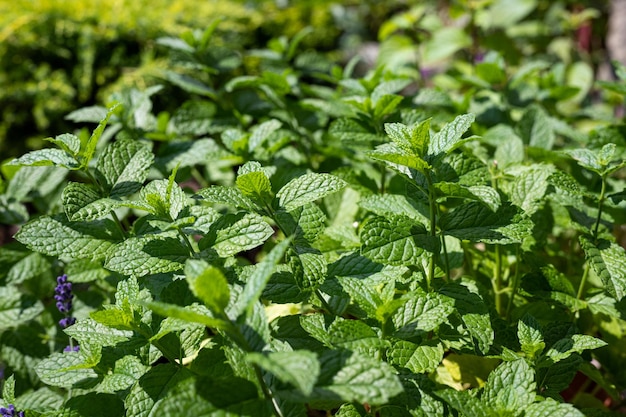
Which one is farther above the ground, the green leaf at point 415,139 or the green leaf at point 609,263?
the green leaf at point 415,139

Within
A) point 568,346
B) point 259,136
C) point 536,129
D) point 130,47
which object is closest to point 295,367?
point 568,346

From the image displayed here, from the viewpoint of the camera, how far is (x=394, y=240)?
37.9 inches

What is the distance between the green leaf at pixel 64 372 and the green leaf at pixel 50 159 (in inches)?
13.2

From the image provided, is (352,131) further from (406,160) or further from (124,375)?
(124,375)

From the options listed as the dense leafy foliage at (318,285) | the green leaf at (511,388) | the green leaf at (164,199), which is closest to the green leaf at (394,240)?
the dense leafy foliage at (318,285)

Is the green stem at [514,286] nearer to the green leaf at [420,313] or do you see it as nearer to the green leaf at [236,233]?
the green leaf at [420,313]

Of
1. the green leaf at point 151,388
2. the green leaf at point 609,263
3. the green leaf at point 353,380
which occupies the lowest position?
the green leaf at point 609,263

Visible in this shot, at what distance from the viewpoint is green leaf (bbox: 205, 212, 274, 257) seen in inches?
36.9

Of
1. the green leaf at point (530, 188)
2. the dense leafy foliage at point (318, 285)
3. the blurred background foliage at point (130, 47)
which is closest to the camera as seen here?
the dense leafy foliage at point (318, 285)

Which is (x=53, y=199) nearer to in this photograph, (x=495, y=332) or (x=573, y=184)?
(x=495, y=332)

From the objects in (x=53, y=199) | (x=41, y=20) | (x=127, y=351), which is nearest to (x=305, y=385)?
(x=127, y=351)

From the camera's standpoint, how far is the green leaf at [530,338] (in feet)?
3.10

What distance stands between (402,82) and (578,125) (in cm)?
167

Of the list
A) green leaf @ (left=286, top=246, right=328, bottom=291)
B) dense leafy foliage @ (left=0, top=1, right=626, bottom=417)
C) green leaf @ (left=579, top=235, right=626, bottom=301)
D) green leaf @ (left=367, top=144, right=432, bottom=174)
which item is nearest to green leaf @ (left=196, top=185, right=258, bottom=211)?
dense leafy foliage @ (left=0, top=1, right=626, bottom=417)
